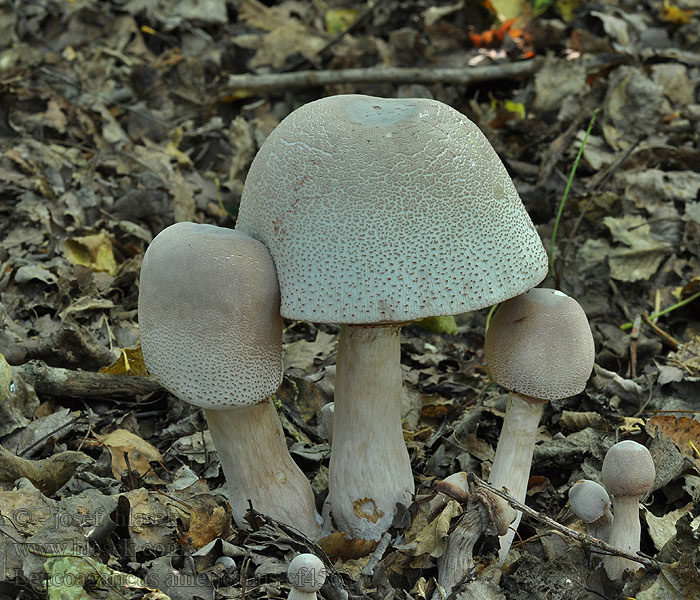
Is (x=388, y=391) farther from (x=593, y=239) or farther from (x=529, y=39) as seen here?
(x=529, y=39)

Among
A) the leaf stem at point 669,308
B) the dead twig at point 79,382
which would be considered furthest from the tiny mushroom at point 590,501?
the dead twig at point 79,382

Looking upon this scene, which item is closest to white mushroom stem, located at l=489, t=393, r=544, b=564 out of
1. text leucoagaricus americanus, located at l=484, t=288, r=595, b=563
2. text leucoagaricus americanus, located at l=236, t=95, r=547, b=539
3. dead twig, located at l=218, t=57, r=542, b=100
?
text leucoagaricus americanus, located at l=484, t=288, r=595, b=563

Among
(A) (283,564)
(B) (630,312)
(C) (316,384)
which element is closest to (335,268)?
(A) (283,564)

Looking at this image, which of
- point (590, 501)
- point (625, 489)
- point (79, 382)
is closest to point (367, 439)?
point (590, 501)

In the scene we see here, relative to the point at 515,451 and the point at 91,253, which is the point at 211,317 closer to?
the point at 515,451

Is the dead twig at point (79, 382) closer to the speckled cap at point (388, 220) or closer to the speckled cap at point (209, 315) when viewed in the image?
the speckled cap at point (209, 315)

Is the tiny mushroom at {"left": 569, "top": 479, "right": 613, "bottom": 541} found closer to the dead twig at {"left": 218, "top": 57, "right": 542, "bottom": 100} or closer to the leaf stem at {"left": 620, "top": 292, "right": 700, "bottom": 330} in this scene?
the leaf stem at {"left": 620, "top": 292, "right": 700, "bottom": 330}
